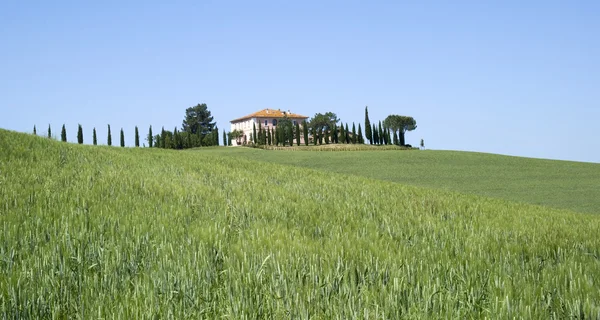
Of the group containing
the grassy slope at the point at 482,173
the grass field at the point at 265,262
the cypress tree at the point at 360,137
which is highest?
the cypress tree at the point at 360,137

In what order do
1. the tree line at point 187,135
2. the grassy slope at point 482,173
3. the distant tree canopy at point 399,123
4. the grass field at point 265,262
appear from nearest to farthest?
the grass field at point 265,262, the grassy slope at point 482,173, the tree line at point 187,135, the distant tree canopy at point 399,123

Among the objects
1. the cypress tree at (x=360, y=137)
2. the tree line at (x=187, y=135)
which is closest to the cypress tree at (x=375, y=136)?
the cypress tree at (x=360, y=137)

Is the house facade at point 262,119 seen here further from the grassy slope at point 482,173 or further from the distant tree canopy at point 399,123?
the grassy slope at point 482,173

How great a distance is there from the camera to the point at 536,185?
3559 centimetres

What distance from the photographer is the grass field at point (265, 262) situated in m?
3.78

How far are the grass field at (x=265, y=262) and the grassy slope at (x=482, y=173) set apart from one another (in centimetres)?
2127

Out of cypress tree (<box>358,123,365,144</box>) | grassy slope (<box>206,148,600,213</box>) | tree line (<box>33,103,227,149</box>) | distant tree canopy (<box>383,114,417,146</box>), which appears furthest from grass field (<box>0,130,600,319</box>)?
distant tree canopy (<box>383,114,417,146</box>)

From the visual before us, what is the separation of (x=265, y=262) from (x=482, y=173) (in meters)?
40.9

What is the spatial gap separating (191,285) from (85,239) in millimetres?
2728

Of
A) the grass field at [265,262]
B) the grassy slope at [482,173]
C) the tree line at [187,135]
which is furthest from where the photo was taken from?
the tree line at [187,135]

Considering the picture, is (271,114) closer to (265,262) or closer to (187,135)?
(187,135)

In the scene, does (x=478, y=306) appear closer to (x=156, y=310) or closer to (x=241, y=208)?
(x=156, y=310)

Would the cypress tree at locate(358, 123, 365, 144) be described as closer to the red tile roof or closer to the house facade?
the house facade

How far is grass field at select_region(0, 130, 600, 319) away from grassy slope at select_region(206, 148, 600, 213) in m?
21.3
